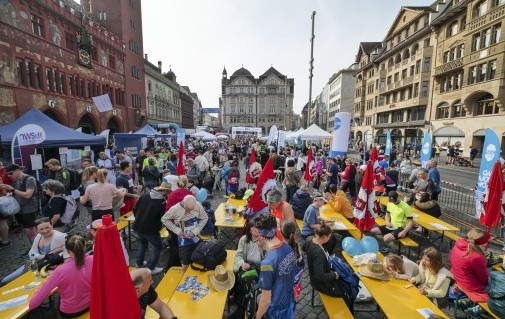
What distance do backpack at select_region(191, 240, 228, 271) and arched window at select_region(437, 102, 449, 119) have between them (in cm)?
3376

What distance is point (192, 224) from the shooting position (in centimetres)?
437

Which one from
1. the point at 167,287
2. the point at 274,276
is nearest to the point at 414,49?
the point at 274,276

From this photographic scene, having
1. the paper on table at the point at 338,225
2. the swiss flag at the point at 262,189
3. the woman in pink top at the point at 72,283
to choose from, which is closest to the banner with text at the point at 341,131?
the paper on table at the point at 338,225

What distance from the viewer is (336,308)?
3500 mm

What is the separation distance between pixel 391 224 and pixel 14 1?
23350mm

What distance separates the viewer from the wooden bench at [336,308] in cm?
337

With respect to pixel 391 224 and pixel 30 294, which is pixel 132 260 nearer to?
pixel 30 294

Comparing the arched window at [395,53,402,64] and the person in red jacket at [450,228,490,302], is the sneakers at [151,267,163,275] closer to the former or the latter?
the person in red jacket at [450,228,490,302]

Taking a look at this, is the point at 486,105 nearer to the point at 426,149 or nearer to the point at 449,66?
the point at 449,66

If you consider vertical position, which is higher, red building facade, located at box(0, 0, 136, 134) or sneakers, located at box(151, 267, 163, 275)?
red building facade, located at box(0, 0, 136, 134)

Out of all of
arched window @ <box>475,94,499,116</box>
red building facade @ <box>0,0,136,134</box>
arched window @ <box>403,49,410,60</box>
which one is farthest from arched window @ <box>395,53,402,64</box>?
red building facade @ <box>0,0,136,134</box>

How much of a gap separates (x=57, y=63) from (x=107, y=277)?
23852 millimetres

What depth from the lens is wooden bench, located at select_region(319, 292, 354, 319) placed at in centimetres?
337

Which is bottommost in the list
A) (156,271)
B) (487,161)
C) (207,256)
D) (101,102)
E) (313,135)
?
(156,271)
